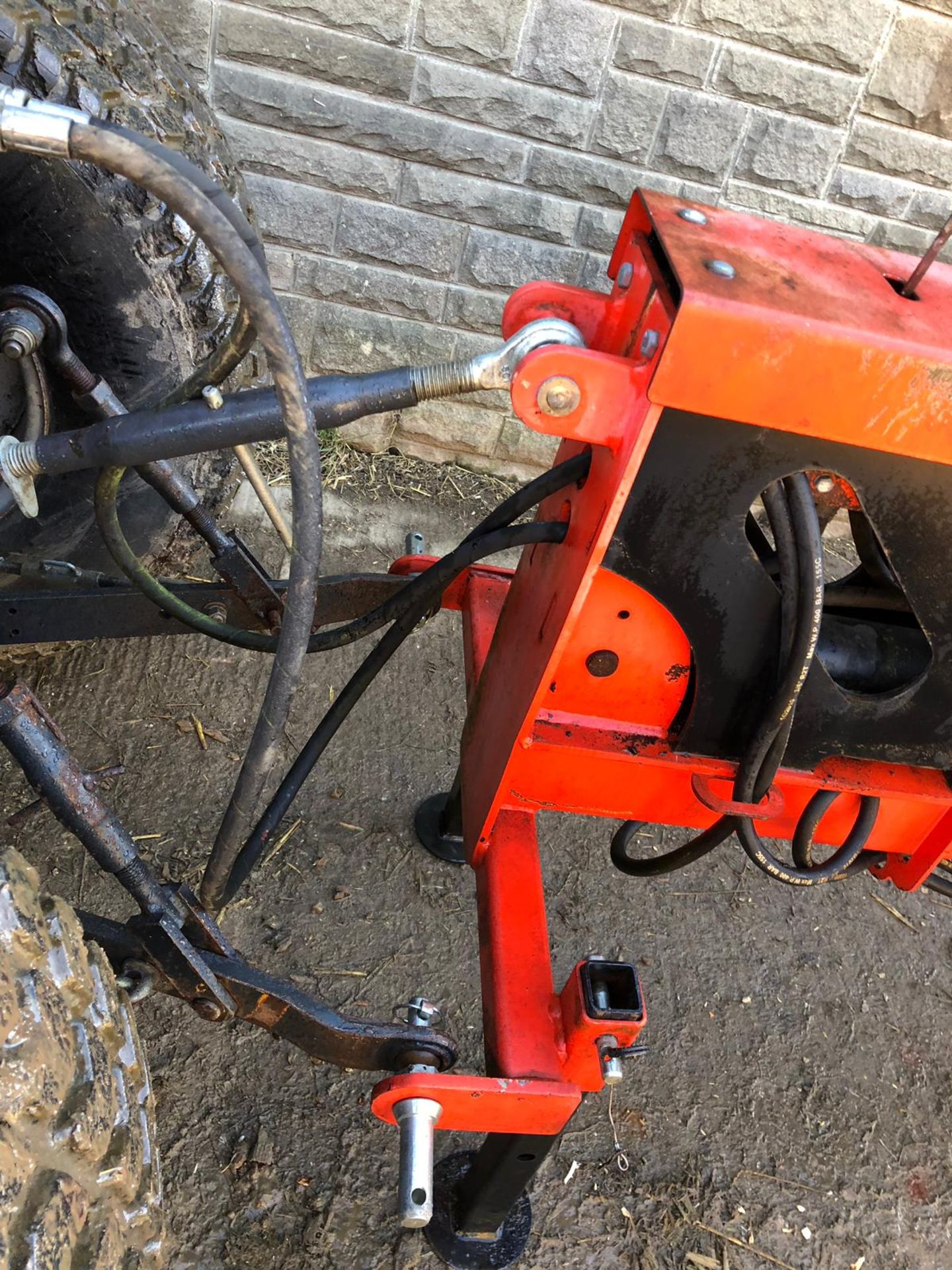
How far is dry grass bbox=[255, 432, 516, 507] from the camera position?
3.50 meters

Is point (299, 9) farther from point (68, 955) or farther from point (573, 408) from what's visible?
point (68, 955)

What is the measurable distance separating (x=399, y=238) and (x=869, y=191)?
5.38 ft

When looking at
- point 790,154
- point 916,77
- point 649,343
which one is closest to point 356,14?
point 790,154

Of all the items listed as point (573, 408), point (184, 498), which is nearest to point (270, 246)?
point (184, 498)

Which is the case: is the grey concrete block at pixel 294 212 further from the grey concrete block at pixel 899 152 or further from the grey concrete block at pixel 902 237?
the grey concrete block at pixel 902 237

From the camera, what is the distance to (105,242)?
1.63 m

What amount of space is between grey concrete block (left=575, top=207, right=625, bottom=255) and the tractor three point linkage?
1875mm

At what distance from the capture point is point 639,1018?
1330 millimetres

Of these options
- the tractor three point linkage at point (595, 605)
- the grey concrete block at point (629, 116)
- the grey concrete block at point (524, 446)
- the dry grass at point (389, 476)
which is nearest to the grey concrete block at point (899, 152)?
the grey concrete block at point (629, 116)

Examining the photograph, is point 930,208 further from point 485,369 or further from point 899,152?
point 485,369

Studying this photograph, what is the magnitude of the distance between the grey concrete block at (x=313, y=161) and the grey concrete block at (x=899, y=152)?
1544 millimetres

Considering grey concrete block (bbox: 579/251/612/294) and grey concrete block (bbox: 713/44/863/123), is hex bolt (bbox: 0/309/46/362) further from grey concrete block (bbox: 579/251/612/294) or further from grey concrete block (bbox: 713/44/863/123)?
grey concrete block (bbox: 713/44/863/123)

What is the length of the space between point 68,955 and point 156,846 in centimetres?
118

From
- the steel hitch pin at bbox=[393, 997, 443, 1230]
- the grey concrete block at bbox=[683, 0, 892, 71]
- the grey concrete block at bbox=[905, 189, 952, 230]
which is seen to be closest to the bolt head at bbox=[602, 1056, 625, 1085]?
the steel hitch pin at bbox=[393, 997, 443, 1230]
